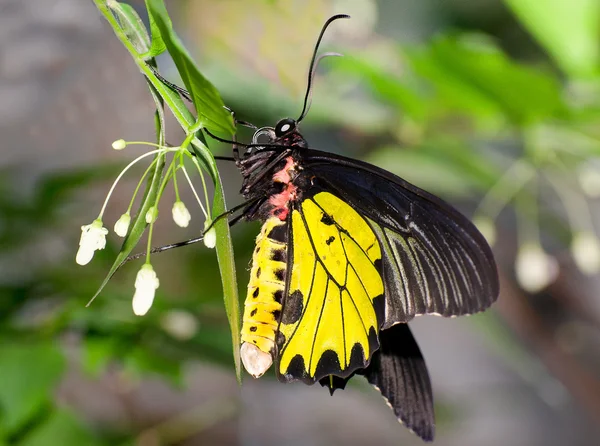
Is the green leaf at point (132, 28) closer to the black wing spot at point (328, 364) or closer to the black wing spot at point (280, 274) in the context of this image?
the black wing spot at point (280, 274)

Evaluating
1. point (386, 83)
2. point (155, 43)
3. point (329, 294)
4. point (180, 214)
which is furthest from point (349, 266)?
point (386, 83)

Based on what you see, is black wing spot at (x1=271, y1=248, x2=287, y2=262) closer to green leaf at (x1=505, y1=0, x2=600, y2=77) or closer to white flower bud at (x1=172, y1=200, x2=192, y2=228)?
white flower bud at (x1=172, y1=200, x2=192, y2=228)

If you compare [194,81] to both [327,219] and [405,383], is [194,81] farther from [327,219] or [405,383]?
[405,383]

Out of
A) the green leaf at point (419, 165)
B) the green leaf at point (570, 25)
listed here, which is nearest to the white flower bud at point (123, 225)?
the green leaf at point (419, 165)

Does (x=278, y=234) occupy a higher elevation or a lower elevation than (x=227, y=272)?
higher

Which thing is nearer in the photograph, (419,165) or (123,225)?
(123,225)
